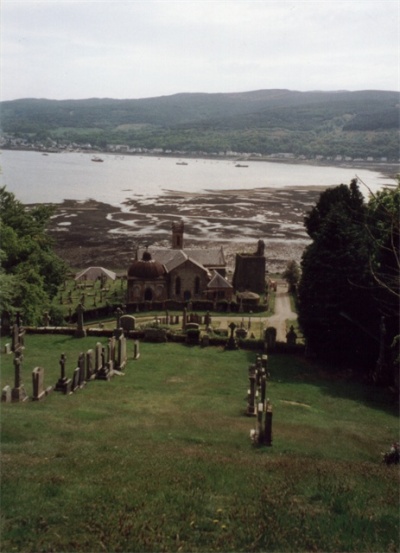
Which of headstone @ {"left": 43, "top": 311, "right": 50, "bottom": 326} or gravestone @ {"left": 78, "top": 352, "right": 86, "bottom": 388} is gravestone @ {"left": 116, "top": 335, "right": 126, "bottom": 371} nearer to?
gravestone @ {"left": 78, "top": 352, "right": 86, "bottom": 388}

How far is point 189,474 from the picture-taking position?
10.2 metres

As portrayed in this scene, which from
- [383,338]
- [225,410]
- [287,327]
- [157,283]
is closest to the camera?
[225,410]

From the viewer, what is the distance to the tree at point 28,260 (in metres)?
28.2

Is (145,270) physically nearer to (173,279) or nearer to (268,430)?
(173,279)

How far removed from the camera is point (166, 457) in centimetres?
1121

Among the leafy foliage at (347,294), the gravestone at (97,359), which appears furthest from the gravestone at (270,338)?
the gravestone at (97,359)

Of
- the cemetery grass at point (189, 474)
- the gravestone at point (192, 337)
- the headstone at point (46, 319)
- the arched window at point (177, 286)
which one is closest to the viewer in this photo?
the cemetery grass at point (189, 474)

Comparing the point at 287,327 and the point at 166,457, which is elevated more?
the point at 166,457

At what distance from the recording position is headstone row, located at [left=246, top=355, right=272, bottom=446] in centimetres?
1341

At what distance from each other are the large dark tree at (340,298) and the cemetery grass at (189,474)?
5965 mm

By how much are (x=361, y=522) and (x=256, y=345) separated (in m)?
18.4

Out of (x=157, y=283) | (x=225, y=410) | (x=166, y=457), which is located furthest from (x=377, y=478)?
(x=157, y=283)

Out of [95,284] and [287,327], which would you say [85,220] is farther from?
[287,327]

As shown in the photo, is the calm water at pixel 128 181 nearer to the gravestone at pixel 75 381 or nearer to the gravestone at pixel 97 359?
the gravestone at pixel 97 359
